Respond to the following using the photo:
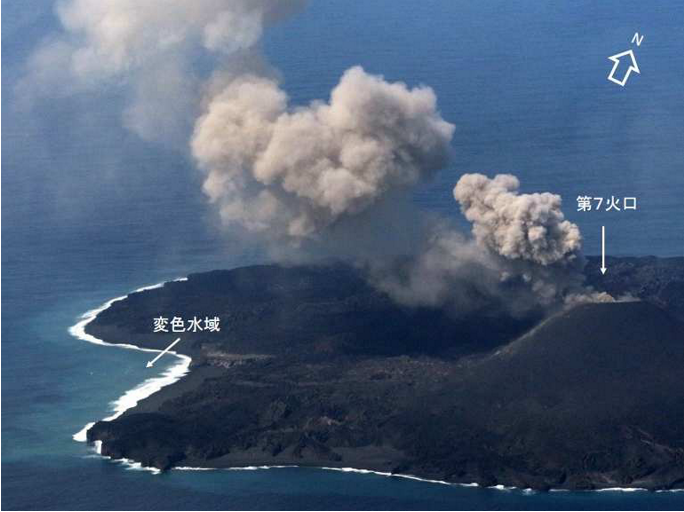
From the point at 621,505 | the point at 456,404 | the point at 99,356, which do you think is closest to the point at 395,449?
the point at 456,404

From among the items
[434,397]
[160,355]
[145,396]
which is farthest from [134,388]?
[434,397]

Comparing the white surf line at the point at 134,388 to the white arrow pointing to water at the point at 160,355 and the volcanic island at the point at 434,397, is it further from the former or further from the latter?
the volcanic island at the point at 434,397

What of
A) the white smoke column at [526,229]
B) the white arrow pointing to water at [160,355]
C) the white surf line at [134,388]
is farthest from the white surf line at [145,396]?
the white smoke column at [526,229]

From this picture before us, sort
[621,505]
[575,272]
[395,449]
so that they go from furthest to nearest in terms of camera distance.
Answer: [575,272] → [395,449] → [621,505]

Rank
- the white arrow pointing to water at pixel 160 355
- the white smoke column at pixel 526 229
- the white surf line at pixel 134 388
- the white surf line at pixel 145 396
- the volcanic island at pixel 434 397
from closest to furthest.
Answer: the white surf line at pixel 145 396 → the volcanic island at pixel 434 397 → the white surf line at pixel 134 388 → the white smoke column at pixel 526 229 → the white arrow pointing to water at pixel 160 355

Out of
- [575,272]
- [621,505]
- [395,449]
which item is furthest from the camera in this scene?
[575,272]

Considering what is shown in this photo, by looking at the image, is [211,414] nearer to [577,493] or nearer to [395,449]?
[395,449]

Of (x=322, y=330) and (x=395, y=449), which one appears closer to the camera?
(x=395, y=449)

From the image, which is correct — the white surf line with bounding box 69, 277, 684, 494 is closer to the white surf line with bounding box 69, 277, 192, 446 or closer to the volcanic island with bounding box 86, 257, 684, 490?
the white surf line with bounding box 69, 277, 192, 446
